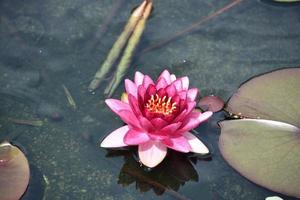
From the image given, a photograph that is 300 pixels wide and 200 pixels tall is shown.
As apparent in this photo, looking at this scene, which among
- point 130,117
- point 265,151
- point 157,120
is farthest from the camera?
point 265,151

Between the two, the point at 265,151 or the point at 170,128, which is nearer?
the point at 170,128

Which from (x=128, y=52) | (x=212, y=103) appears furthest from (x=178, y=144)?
(x=128, y=52)

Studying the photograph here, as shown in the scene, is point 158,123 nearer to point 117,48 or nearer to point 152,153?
point 152,153

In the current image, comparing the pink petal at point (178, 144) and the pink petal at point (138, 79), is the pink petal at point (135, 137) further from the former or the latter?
the pink petal at point (138, 79)

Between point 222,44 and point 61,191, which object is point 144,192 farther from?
point 222,44

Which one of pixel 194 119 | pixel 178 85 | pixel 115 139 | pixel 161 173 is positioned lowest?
pixel 161 173

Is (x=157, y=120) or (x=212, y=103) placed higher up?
(x=157, y=120)

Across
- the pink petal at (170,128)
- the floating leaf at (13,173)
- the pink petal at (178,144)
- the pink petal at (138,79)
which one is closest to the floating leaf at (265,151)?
the pink petal at (178,144)
